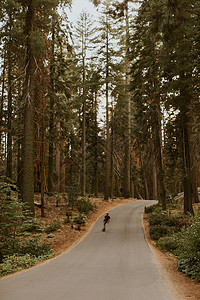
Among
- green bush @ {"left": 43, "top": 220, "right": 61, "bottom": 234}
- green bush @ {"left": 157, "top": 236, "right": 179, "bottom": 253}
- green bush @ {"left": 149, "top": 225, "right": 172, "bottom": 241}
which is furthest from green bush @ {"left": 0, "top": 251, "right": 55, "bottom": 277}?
green bush @ {"left": 149, "top": 225, "right": 172, "bottom": 241}

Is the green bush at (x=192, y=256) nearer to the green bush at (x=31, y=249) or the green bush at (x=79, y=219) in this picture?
the green bush at (x=31, y=249)

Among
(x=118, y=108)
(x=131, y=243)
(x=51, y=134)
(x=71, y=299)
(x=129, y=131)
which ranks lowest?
(x=131, y=243)

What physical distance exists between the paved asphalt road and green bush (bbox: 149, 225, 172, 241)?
1.47 m

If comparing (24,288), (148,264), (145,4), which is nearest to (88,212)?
(148,264)

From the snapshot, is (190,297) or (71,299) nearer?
(71,299)

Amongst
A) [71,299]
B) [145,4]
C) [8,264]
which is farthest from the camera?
[145,4]

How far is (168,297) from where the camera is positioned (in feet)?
16.4

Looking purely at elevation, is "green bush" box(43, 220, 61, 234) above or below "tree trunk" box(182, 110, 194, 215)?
below

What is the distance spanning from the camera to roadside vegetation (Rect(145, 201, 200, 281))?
6.75m

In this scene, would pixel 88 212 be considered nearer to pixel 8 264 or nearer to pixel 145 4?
pixel 8 264

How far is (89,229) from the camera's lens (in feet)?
48.5

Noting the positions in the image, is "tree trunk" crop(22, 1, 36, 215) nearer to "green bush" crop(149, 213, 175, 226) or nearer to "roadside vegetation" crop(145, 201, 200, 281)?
"roadside vegetation" crop(145, 201, 200, 281)

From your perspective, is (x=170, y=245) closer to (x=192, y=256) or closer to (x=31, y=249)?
(x=192, y=256)

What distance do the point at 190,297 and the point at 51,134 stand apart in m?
15.7
